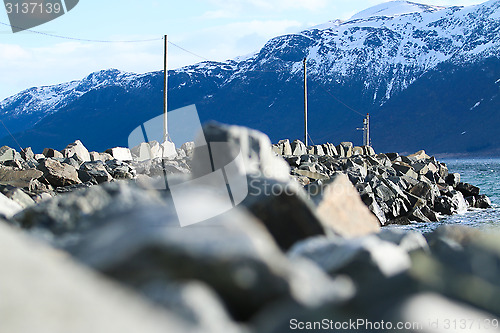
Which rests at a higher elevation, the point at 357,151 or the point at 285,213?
the point at 285,213

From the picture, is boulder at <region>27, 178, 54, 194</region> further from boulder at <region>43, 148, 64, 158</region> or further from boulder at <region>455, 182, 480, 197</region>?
boulder at <region>455, 182, 480, 197</region>

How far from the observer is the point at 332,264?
2480 mm

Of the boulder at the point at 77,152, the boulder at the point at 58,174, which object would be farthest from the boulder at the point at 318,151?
the boulder at the point at 58,174

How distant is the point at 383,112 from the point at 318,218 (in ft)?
455

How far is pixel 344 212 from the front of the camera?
3.56 metres

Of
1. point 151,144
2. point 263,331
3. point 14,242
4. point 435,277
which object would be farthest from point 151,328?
point 151,144

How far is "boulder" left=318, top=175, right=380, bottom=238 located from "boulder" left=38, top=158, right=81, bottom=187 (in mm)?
7943

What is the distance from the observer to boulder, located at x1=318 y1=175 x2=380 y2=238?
3.34m

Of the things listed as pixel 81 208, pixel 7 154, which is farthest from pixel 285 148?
pixel 81 208

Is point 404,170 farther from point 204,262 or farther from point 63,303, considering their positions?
point 63,303

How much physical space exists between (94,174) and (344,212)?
8.94 m

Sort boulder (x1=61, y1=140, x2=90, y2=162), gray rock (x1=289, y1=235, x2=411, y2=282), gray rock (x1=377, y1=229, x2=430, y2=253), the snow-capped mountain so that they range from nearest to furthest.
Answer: gray rock (x1=289, y1=235, x2=411, y2=282) < gray rock (x1=377, y1=229, x2=430, y2=253) < boulder (x1=61, y1=140, x2=90, y2=162) < the snow-capped mountain

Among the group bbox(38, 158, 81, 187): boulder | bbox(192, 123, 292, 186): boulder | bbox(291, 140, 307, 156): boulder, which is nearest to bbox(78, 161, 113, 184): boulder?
bbox(38, 158, 81, 187): boulder

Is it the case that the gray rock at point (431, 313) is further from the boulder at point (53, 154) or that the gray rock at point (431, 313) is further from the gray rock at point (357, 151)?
the gray rock at point (357, 151)
